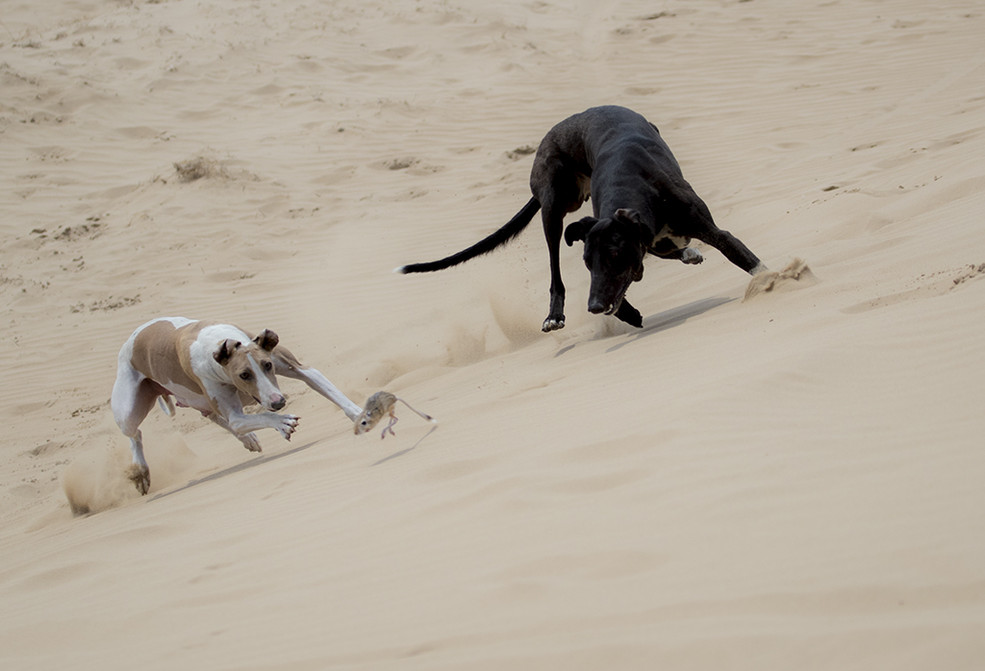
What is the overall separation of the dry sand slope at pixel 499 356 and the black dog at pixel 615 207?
35 centimetres

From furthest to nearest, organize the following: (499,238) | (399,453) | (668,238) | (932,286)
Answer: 1. (499,238)
2. (668,238)
3. (399,453)
4. (932,286)

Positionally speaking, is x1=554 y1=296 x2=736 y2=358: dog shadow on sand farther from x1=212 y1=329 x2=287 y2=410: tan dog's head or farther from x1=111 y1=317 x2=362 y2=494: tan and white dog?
x1=212 y1=329 x2=287 y2=410: tan dog's head

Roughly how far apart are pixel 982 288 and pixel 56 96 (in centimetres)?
1463

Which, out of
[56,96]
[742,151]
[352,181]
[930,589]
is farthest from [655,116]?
[930,589]

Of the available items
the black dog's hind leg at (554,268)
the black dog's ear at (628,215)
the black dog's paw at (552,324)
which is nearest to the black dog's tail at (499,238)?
the black dog's hind leg at (554,268)

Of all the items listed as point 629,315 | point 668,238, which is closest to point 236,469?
point 629,315

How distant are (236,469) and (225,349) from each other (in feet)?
2.43

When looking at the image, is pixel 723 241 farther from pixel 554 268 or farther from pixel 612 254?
pixel 554 268

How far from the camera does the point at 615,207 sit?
5695mm

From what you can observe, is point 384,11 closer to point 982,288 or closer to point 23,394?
point 23,394

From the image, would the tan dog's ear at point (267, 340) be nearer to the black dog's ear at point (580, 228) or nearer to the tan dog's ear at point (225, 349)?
the tan dog's ear at point (225, 349)

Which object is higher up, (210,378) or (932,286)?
(932,286)

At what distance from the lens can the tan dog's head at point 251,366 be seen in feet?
17.6

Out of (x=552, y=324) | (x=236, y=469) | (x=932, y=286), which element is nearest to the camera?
(x=932, y=286)
